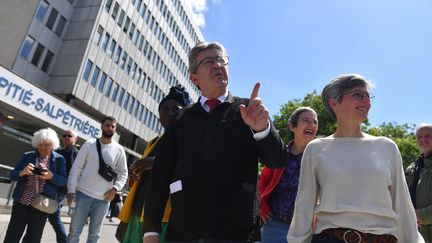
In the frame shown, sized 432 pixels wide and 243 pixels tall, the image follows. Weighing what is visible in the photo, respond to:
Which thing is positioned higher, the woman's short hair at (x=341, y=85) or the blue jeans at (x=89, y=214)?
the woman's short hair at (x=341, y=85)

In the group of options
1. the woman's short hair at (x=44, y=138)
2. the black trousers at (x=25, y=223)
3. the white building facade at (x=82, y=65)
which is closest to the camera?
the black trousers at (x=25, y=223)

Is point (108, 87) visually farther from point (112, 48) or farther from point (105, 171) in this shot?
point (105, 171)

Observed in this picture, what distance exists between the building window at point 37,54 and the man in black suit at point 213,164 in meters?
26.3

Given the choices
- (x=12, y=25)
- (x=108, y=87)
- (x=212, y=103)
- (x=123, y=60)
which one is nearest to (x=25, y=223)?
(x=212, y=103)

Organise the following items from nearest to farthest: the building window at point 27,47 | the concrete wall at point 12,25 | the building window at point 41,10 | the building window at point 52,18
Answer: the concrete wall at point 12,25, the building window at point 27,47, the building window at point 41,10, the building window at point 52,18

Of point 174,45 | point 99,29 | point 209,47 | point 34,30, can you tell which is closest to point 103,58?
point 99,29

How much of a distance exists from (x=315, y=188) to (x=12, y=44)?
26.1 meters

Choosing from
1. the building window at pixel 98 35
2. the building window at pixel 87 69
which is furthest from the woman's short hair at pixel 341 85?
the building window at pixel 98 35

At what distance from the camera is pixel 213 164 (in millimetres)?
1963

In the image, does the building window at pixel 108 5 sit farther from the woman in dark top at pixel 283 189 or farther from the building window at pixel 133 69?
the woman in dark top at pixel 283 189

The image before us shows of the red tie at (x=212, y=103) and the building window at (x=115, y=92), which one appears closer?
→ the red tie at (x=212, y=103)

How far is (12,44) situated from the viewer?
2288 cm

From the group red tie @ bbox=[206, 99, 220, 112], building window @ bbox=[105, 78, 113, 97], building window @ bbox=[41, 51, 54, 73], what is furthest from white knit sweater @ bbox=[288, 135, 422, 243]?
building window @ bbox=[105, 78, 113, 97]

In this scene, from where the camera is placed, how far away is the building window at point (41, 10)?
2452 cm
